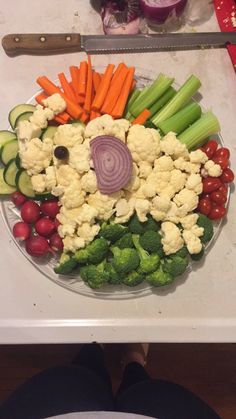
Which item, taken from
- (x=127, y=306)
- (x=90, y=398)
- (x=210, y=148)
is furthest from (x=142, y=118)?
(x=90, y=398)

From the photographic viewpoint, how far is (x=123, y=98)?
1.06 m

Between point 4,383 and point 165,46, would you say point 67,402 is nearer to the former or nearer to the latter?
point 4,383

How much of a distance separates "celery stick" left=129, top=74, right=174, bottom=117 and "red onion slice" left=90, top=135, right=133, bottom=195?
0.14m

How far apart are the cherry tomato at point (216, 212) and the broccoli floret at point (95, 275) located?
0.82 feet

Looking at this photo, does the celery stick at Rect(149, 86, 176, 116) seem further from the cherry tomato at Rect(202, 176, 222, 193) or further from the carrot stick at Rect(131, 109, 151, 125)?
the cherry tomato at Rect(202, 176, 222, 193)

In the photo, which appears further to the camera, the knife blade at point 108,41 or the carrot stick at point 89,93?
the knife blade at point 108,41

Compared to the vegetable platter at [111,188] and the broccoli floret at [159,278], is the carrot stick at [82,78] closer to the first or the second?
the vegetable platter at [111,188]

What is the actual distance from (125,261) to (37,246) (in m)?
0.18

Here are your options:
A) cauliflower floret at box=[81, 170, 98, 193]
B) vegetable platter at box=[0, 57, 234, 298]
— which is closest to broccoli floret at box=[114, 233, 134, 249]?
vegetable platter at box=[0, 57, 234, 298]

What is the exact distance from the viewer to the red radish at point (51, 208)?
1.00 meters

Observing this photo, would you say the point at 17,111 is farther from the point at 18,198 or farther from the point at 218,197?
the point at 218,197

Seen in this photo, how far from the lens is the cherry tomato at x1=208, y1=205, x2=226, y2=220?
3.35 ft

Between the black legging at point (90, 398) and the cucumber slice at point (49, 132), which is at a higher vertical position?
the cucumber slice at point (49, 132)

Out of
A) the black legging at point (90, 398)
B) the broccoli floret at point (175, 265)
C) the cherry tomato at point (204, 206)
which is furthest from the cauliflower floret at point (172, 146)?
Answer: the black legging at point (90, 398)
